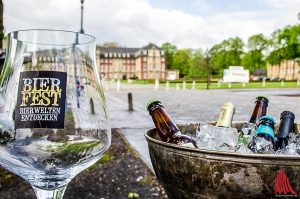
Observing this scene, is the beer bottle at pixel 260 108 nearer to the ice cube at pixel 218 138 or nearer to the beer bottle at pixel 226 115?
the beer bottle at pixel 226 115

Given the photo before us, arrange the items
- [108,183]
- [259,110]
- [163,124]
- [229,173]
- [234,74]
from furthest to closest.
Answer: [234,74]
[108,183]
[259,110]
[163,124]
[229,173]

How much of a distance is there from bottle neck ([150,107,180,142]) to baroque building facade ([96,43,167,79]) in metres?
108

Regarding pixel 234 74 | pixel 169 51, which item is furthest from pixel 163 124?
pixel 169 51

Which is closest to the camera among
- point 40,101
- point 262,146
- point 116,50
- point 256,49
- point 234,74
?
point 40,101

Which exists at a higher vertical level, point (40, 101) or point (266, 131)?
point (40, 101)

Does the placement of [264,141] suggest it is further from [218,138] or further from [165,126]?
[165,126]

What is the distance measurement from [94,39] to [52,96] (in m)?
0.20

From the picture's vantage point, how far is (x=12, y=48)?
0.92 metres

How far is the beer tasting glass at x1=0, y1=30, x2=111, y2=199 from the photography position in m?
0.88

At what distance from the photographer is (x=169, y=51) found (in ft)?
375

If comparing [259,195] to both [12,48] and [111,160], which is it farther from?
[111,160]

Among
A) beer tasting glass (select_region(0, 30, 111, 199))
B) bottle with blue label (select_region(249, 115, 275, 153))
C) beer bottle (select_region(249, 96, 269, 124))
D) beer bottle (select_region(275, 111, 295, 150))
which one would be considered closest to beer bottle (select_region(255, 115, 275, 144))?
bottle with blue label (select_region(249, 115, 275, 153))

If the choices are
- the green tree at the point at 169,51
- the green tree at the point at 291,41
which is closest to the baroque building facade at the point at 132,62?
the green tree at the point at 169,51
